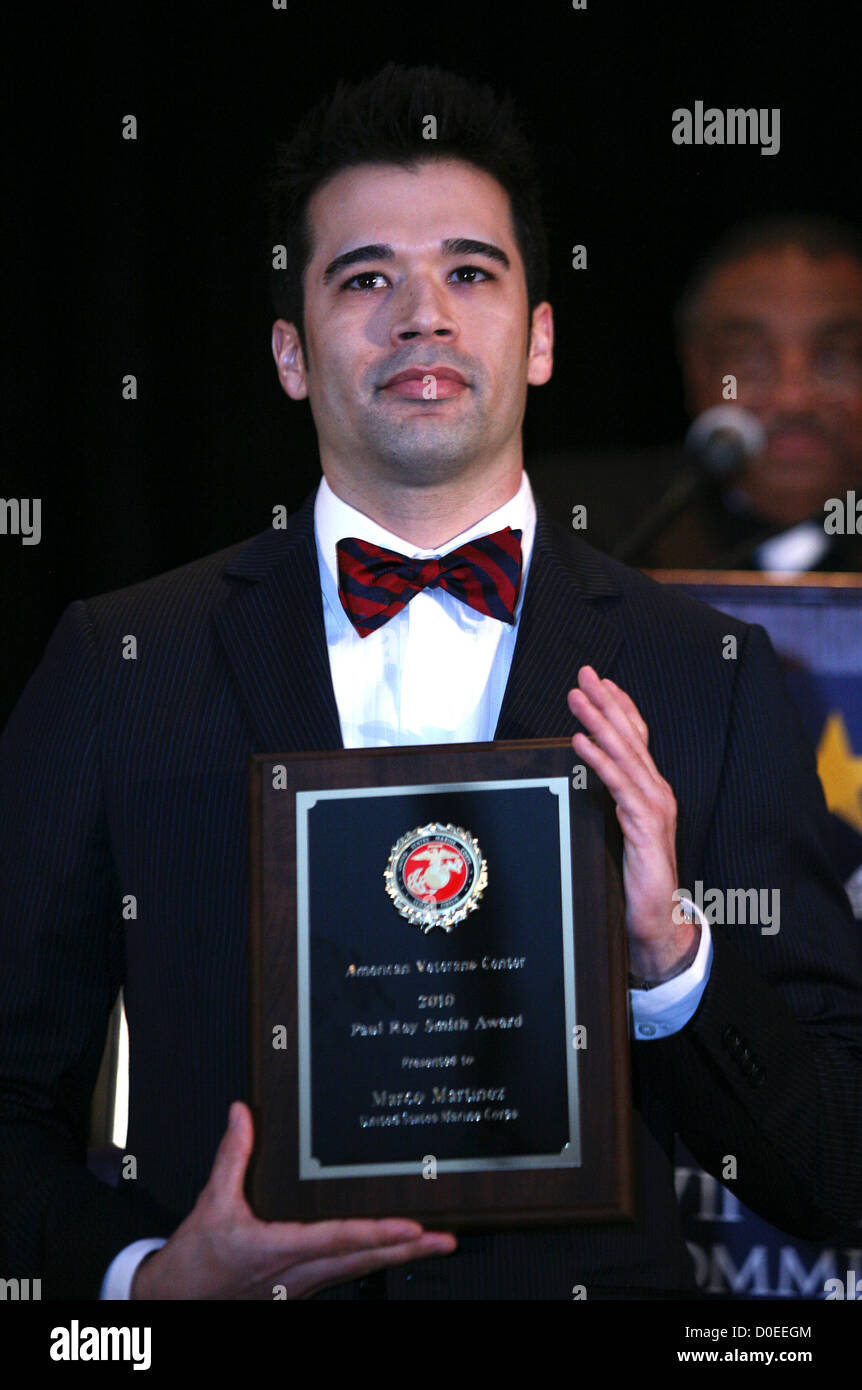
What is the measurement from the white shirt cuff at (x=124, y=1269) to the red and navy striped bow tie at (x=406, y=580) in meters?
0.92

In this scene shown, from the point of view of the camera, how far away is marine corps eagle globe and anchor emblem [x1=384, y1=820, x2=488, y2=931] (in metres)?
2.00

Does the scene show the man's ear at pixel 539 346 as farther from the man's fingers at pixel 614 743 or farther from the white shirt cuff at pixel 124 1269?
the white shirt cuff at pixel 124 1269

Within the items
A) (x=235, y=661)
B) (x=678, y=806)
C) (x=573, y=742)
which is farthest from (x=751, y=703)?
(x=235, y=661)

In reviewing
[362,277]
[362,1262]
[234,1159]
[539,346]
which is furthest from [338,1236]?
[539,346]

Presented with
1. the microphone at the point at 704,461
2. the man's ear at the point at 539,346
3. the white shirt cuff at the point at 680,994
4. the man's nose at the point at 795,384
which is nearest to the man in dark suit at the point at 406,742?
the white shirt cuff at the point at 680,994

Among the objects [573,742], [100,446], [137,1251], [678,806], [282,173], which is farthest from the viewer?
[100,446]

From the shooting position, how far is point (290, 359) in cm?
279

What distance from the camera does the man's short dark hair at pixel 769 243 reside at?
3244 mm
